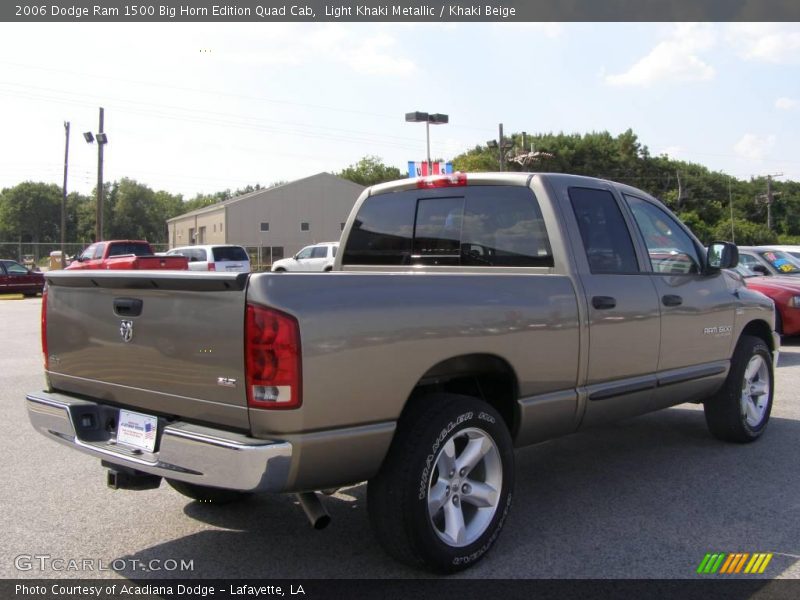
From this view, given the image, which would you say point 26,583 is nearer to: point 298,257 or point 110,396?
point 110,396

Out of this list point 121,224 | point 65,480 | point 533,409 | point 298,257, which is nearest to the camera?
point 533,409

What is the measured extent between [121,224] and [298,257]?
8563 cm

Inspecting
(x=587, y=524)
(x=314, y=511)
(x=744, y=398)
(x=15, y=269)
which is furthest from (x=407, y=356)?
(x=15, y=269)

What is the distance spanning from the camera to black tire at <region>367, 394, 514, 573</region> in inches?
132

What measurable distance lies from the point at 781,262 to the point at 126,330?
12.8m

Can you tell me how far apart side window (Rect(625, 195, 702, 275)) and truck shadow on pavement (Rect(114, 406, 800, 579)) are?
4.70 feet

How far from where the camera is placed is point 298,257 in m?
31.5

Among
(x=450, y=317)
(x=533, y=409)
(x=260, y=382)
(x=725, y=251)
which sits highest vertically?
(x=725, y=251)

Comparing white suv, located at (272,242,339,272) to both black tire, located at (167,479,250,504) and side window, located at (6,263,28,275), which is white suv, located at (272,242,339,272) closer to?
side window, located at (6,263,28,275)

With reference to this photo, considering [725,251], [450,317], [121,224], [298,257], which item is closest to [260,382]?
[450,317]

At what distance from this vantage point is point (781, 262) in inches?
525

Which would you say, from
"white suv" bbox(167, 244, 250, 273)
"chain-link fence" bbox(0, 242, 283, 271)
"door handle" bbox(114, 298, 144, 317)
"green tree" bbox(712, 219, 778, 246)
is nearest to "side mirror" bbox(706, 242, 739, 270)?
"door handle" bbox(114, 298, 144, 317)

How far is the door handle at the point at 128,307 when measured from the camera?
344 cm

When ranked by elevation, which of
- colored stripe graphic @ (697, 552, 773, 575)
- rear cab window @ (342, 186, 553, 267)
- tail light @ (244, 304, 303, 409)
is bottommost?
colored stripe graphic @ (697, 552, 773, 575)
